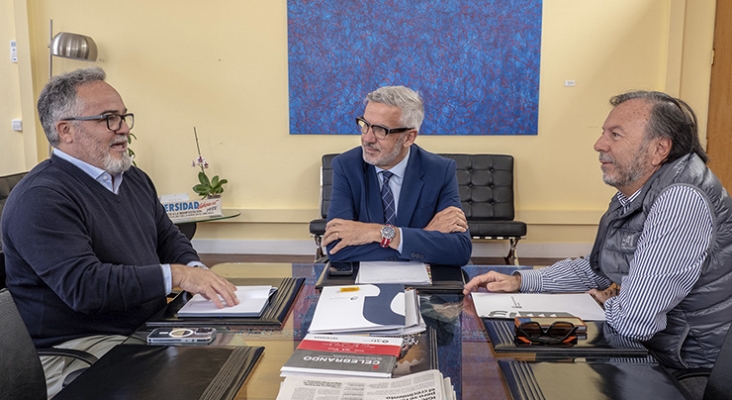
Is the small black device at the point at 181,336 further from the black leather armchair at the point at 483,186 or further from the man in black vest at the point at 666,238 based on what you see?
the black leather armchair at the point at 483,186

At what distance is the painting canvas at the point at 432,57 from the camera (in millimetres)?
4812

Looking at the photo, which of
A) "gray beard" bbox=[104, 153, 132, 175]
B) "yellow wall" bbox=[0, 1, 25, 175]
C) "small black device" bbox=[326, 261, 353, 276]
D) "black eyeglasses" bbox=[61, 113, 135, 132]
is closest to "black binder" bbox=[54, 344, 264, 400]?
"small black device" bbox=[326, 261, 353, 276]

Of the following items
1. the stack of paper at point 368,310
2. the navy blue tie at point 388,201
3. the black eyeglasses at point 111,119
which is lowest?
the stack of paper at point 368,310

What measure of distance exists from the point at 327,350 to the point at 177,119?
14.0 ft

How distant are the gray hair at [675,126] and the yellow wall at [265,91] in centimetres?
335

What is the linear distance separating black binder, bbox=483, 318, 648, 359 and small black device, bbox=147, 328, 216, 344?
2.16 feet

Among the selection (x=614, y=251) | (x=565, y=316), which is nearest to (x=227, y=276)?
(x=565, y=316)

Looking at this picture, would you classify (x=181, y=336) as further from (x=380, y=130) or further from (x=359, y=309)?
(x=380, y=130)

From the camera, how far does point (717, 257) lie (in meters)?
1.49

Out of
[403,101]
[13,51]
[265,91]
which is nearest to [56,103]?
[403,101]

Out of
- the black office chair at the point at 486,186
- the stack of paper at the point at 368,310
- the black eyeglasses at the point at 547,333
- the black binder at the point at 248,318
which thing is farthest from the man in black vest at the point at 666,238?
the black office chair at the point at 486,186

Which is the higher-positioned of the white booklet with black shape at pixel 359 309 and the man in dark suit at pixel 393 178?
the man in dark suit at pixel 393 178

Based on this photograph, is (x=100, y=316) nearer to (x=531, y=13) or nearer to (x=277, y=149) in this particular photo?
(x=277, y=149)

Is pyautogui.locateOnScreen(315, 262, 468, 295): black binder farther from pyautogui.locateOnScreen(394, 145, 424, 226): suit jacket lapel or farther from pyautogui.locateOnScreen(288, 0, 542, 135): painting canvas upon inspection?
pyautogui.locateOnScreen(288, 0, 542, 135): painting canvas
